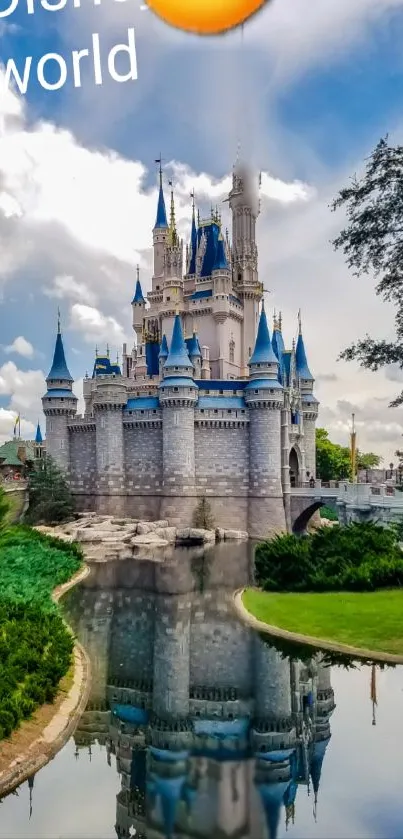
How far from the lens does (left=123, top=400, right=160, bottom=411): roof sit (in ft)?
125

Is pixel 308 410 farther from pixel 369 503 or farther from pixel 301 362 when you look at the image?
pixel 369 503

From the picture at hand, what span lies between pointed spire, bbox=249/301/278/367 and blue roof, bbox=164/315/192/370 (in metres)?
3.81

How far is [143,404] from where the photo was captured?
1519 inches

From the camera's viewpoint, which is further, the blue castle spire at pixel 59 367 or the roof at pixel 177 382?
the blue castle spire at pixel 59 367

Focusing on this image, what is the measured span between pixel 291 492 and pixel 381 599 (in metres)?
21.2

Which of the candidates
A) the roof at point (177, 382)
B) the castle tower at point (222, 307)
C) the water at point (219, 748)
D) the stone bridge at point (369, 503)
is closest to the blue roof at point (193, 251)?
the castle tower at point (222, 307)

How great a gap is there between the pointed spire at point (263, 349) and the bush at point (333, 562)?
17.7 meters

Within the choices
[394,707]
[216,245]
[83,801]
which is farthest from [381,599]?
[216,245]

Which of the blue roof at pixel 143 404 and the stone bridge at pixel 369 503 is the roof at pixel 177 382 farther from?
the stone bridge at pixel 369 503

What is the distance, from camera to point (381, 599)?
15.6 m

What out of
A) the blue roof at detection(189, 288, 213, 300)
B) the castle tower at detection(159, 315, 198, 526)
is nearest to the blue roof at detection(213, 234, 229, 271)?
the blue roof at detection(189, 288, 213, 300)

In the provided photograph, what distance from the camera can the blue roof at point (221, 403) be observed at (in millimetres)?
37250

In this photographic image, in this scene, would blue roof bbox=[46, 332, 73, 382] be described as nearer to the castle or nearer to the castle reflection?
the castle

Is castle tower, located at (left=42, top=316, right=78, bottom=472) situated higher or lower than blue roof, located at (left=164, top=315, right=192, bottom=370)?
lower
